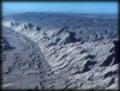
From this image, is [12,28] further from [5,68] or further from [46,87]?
[46,87]

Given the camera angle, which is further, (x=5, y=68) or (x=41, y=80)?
(x=5, y=68)

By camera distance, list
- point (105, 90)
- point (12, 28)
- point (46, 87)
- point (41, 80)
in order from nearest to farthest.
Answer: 1. point (105, 90)
2. point (46, 87)
3. point (41, 80)
4. point (12, 28)

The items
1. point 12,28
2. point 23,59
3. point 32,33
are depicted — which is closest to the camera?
point 23,59

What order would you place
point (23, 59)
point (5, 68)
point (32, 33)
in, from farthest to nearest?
point (32, 33), point (23, 59), point (5, 68)

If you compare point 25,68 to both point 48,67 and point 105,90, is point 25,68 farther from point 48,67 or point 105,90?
point 105,90

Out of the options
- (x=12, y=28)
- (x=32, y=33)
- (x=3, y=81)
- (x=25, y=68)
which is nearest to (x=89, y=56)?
(x=25, y=68)

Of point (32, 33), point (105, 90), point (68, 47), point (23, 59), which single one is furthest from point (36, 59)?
point (32, 33)

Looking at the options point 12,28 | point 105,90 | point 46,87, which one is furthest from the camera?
point 12,28

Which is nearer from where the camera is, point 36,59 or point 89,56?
point 89,56
